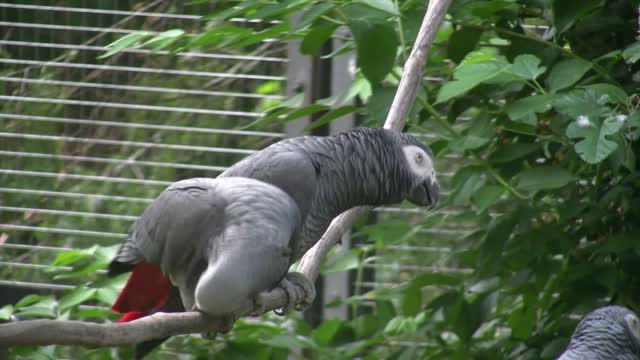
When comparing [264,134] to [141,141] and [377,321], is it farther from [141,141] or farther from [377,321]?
[377,321]

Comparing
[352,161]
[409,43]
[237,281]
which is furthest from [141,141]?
[237,281]

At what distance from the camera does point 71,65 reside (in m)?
2.13

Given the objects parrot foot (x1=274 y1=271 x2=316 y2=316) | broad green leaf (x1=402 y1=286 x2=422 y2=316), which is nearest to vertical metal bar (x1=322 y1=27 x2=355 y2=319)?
broad green leaf (x1=402 y1=286 x2=422 y2=316)

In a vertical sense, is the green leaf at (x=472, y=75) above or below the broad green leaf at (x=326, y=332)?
above

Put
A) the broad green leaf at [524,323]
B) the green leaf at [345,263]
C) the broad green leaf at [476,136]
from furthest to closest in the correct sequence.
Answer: the green leaf at [345,263] → the broad green leaf at [524,323] → the broad green leaf at [476,136]

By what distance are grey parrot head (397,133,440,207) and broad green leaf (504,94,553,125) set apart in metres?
0.12

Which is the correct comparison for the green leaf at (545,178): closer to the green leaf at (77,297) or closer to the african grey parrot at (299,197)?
the african grey parrot at (299,197)

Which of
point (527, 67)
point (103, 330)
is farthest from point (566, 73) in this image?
point (103, 330)

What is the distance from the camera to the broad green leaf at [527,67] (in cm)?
121

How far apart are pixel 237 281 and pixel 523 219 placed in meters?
0.53

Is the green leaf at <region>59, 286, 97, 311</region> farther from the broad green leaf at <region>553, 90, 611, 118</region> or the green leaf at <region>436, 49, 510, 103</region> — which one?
the broad green leaf at <region>553, 90, 611, 118</region>

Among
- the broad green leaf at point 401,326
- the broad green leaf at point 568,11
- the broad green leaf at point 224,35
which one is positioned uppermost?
the broad green leaf at point 568,11

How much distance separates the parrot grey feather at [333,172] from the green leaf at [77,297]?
0.52 meters

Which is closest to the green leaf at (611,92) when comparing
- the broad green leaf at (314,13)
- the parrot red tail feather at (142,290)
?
the broad green leaf at (314,13)
